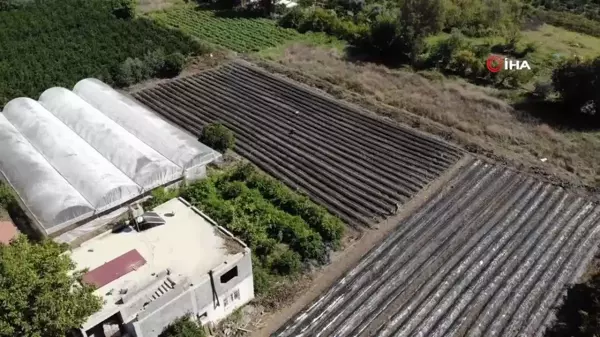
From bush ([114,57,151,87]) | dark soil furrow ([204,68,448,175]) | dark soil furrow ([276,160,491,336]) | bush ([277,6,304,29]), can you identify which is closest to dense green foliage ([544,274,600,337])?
dark soil furrow ([276,160,491,336])

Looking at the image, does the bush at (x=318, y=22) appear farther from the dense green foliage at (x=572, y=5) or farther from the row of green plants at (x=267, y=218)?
the row of green plants at (x=267, y=218)

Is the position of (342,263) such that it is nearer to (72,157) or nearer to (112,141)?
(112,141)

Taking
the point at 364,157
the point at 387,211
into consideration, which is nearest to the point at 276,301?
the point at 387,211

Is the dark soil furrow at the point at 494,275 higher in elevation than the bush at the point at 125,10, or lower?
lower

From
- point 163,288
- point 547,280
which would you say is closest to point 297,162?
point 163,288

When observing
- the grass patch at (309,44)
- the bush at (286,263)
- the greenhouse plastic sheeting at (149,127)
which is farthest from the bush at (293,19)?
the bush at (286,263)
